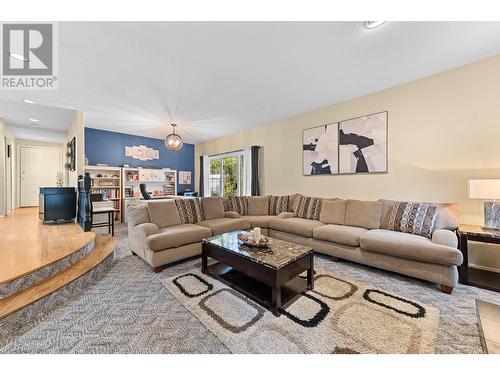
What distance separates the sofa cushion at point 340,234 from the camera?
2.71 m

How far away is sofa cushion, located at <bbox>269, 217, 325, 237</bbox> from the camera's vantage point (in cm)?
329

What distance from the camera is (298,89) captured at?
3.32 m

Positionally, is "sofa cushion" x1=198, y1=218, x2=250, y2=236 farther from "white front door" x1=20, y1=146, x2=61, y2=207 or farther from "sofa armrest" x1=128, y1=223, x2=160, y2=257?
"white front door" x1=20, y1=146, x2=61, y2=207

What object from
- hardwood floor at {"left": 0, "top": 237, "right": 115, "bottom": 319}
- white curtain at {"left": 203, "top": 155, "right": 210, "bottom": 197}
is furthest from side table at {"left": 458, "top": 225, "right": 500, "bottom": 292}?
white curtain at {"left": 203, "top": 155, "right": 210, "bottom": 197}

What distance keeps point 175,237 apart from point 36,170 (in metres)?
7.80

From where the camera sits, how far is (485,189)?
2232 millimetres

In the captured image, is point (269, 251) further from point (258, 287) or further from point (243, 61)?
point (243, 61)

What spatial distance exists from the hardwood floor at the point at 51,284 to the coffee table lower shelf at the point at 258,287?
1.40 m

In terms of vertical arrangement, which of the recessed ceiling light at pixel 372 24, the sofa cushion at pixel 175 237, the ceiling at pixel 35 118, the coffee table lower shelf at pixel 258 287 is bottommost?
the coffee table lower shelf at pixel 258 287

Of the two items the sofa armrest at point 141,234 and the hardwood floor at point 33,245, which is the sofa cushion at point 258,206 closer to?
the sofa armrest at point 141,234

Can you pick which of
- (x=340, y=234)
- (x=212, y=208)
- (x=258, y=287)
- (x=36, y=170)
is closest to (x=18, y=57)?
(x=212, y=208)

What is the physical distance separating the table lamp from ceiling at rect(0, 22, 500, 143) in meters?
1.53

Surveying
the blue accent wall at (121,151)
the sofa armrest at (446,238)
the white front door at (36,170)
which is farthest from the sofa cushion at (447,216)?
the white front door at (36,170)
